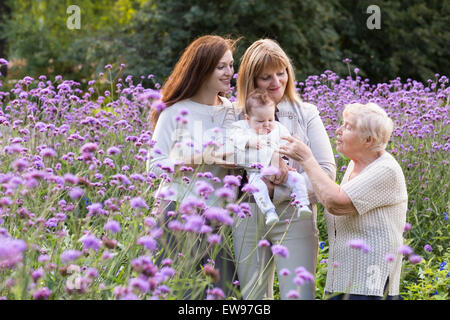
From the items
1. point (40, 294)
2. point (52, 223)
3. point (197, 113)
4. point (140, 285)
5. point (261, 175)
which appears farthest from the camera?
point (197, 113)

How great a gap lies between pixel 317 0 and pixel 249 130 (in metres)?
9.69

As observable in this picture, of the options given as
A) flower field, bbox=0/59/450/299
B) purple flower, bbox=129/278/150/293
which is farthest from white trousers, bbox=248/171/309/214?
purple flower, bbox=129/278/150/293

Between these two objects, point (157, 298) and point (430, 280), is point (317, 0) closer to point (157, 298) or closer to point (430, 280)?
point (430, 280)

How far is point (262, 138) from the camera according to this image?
318 cm

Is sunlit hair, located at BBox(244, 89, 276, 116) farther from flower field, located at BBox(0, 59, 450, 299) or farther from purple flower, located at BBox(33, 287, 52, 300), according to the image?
purple flower, located at BBox(33, 287, 52, 300)

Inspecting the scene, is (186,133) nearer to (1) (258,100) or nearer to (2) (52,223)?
(1) (258,100)

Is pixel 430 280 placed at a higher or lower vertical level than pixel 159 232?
lower

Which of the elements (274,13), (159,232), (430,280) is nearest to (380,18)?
(274,13)

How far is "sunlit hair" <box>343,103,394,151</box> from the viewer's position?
2910 millimetres

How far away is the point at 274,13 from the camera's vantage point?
463 inches

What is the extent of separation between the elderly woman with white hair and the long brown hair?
0.68 metres

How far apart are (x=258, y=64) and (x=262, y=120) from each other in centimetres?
31

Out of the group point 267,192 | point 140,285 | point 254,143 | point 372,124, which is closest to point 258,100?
point 254,143

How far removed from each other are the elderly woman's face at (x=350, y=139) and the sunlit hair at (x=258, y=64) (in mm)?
484
